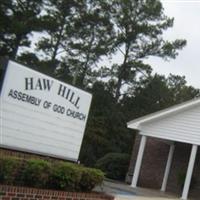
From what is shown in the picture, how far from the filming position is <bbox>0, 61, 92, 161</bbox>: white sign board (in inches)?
456

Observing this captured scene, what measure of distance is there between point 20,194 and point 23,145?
1.30 m

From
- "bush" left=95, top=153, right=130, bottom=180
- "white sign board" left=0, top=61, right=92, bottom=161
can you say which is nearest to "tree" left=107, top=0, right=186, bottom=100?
"bush" left=95, top=153, right=130, bottom=180

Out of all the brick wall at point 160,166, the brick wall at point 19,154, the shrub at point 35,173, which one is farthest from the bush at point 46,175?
the brick wall at point 160,166

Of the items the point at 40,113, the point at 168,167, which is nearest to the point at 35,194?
the point at 40,113

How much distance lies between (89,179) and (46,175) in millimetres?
1456

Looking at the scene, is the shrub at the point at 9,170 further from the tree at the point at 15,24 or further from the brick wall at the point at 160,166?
the tree at the point at 15,24

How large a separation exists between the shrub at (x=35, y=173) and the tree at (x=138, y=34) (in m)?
35.2

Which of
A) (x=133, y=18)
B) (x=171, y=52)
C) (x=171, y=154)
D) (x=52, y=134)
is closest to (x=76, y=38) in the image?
(x=133, y=18)

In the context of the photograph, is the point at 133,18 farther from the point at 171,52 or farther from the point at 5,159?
the point at 5,159

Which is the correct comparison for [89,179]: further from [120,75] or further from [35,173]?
[120,75]

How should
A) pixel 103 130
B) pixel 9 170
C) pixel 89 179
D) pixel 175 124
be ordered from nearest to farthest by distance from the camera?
pixel 9 170 → pixel 89 179 → pixel 175 124 → pixel 103 130

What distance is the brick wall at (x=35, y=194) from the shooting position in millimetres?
10977

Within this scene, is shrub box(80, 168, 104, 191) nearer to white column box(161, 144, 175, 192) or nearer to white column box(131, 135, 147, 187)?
white column box(131, 135, 147, 187)

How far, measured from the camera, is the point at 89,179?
513 inches
